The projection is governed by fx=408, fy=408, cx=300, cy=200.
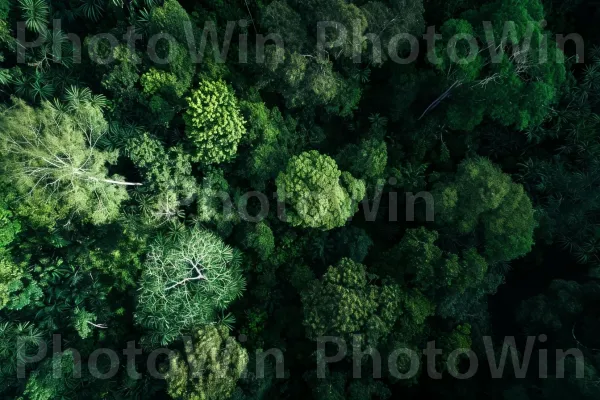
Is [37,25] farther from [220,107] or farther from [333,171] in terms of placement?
[333,171]

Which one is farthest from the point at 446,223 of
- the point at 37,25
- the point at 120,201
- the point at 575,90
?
the point at 37,25

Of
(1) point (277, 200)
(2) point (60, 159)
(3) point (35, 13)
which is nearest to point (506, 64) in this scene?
(1) point (277, 200)

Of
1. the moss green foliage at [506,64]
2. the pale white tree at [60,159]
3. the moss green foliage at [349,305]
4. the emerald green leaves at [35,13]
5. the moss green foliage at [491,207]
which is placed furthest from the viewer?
the moss green foliage at [491,207]

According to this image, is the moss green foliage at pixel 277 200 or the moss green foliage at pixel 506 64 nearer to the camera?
the moss green foliage at pixel 277 200

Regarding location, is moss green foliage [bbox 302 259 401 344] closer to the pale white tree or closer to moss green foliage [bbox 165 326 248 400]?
moss green foliage [bbox 165 326 248 400]

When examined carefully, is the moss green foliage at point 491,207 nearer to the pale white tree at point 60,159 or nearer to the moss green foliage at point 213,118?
the moss green foliage at point 213,118

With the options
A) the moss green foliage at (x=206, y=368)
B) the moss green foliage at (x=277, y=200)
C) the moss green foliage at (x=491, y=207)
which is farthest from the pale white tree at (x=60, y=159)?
the moss green foliage at (x=491, y=207)

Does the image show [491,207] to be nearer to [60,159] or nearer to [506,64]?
[506,64]
